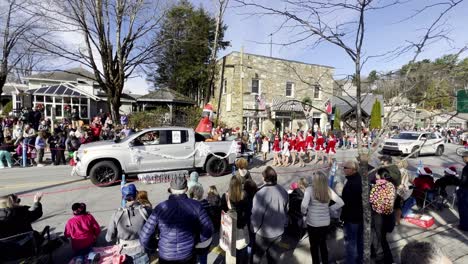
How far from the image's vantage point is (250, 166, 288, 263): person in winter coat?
11.3ft

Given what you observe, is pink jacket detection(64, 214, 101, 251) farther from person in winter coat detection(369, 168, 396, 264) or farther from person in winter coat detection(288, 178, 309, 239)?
person in winter coat detection(369, 168, 396, 264)

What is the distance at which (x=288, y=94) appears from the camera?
24.2 metres

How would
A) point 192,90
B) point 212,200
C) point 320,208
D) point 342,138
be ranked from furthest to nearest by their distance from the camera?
point 192,90 → point 342,138 → point 212,200 → point 320,208

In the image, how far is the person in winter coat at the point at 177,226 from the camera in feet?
8.81

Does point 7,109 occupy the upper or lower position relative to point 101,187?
upper

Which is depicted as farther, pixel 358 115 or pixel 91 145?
pixel 91 145

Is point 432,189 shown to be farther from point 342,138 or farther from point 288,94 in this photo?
point 288,94

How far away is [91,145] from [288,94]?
757 inches

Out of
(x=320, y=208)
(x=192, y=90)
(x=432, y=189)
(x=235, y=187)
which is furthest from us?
(x=192, y=90)

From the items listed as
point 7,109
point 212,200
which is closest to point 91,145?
point 212,200

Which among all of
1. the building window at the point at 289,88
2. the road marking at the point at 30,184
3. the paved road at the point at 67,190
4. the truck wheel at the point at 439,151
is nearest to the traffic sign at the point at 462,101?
the paved road at the point at 67,190

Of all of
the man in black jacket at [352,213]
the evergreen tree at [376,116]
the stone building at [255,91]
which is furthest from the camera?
the stone building at [255,91]

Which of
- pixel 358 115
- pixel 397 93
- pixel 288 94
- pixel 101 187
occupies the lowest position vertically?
pixel 101 187

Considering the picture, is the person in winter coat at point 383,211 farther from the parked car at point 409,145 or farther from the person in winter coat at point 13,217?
the parked car at point 409,145
